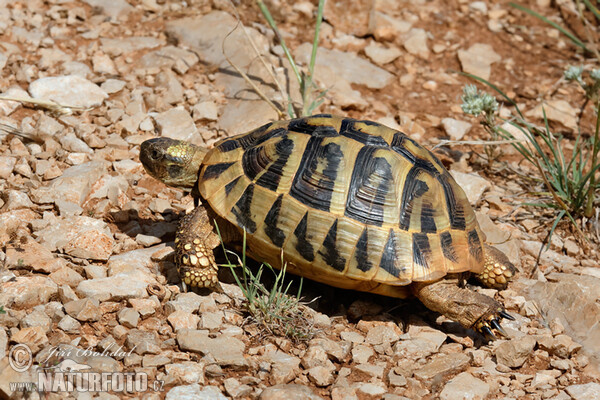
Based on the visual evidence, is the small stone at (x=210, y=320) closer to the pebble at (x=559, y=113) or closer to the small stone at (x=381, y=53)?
the small stone at (x=381, y=53)

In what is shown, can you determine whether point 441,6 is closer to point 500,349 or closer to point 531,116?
point 531,116

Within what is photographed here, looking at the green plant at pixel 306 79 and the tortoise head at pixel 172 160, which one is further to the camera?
the green plant at pixel 306 79

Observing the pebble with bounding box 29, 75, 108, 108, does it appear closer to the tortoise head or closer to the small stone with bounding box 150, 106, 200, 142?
the small stone with bounding box 150, 106, 200, 142

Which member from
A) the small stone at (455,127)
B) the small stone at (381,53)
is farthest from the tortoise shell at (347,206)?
the small stone at (381,53)

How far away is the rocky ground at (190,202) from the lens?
10.3ft

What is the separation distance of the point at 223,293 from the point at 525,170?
2893 millimetres

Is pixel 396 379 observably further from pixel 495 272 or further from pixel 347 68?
pixel 347 68

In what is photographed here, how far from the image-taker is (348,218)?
3.44m

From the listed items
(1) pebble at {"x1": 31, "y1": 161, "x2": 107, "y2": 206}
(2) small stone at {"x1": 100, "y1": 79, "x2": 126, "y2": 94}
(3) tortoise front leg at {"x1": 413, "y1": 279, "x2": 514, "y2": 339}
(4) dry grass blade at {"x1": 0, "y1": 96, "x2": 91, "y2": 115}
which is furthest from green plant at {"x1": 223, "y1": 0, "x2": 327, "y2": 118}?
(3) tortoise front leg at {"x1": 413, "y1": 279, "x2": 514, "y2": 339}

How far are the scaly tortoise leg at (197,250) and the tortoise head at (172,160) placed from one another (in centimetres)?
30

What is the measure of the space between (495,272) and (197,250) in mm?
1847

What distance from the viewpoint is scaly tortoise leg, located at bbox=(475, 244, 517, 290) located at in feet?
12.9

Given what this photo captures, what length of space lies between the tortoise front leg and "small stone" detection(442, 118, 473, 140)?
2269 mm

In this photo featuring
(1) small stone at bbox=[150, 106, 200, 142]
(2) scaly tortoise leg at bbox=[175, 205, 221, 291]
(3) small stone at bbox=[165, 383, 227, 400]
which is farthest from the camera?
(1) small stone at bbox=[150, 106, 200, 142]
